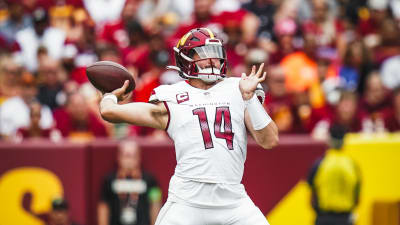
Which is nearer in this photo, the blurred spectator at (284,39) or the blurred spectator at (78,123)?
the blurred spectator at (78,123)

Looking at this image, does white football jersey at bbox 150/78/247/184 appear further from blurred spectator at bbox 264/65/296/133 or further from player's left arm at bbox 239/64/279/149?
blurred spectator at bbox 264/65/296/133

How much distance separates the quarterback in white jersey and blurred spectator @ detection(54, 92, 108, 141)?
4362 mm

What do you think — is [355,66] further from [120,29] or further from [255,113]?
[255,113]

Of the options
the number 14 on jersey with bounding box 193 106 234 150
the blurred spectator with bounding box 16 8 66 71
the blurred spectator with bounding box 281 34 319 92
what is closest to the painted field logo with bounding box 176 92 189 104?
the number 14 on jersey with bounding box 193 106 234 150

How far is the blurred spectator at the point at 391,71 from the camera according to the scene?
10461 millimetres

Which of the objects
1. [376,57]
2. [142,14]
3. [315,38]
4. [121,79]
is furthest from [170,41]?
[121,79]

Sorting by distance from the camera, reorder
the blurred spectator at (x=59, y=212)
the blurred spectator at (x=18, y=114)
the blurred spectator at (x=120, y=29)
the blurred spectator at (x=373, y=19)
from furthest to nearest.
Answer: the blurred spectator at (x=373, y=19) < the blurred spectator at (x=120, y=29) < the blurred spectator at (x=18, y=114) < the blurred spectator at (x=59, y=212)

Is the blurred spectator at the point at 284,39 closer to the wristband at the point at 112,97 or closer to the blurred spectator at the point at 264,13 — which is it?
the blurred spectator at the point at 264,13

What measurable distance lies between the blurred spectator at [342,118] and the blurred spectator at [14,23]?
477 cm

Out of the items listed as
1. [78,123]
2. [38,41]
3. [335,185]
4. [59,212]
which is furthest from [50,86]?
[335,185]

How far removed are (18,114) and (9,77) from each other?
2.61ft

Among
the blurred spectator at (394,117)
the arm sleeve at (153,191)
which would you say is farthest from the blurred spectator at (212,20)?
the arm sleeve at (153,191)

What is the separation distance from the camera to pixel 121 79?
5062mm

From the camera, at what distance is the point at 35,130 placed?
30.9ft
